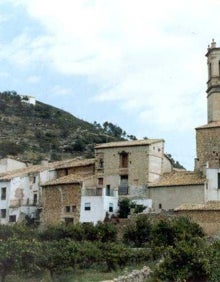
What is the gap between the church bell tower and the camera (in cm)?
6644

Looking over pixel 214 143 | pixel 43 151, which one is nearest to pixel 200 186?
pixel 214 143

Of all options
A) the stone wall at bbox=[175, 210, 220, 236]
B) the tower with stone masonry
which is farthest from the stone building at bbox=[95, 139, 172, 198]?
the stone wall at bbox=[175, 210, 220, 236]

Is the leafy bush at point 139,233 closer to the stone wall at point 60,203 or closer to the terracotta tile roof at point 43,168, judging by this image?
the stone wall at point 60,203

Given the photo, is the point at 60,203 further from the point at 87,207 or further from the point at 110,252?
the point at 110,252

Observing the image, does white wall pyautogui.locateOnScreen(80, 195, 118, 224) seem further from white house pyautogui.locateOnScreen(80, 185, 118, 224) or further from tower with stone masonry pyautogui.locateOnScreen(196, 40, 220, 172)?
tower with stone masonry pyautogui.locateOnScreen(196, 40, 220, 172)

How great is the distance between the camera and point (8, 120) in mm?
106188

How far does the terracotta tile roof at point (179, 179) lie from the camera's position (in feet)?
189

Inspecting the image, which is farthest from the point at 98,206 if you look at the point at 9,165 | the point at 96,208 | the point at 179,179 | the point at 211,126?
the point at 9,165

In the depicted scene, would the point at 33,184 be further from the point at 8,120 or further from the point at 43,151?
the point at 8,120

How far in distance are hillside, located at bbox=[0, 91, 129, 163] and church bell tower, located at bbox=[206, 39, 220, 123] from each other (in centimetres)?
2338

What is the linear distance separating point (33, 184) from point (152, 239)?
1862cm

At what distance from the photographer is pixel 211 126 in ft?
202

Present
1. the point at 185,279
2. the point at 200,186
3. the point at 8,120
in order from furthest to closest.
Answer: the point at 8,120 → the point at 200,186 → the point at 185,279

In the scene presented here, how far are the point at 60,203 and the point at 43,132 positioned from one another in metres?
43.0
